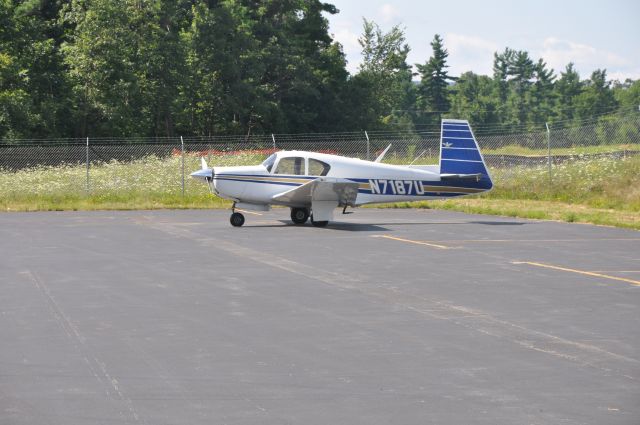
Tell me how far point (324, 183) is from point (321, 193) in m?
0.45

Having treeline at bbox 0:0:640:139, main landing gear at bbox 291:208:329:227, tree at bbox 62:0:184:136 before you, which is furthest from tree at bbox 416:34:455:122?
main landing gear at bbox 291:208:329:227

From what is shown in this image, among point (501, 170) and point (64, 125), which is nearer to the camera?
point (501, 170)

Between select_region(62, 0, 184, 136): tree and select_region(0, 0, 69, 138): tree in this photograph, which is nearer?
select_region(0, 0, 69, 138): tree

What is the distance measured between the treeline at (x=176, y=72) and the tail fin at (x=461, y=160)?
25.7 metres

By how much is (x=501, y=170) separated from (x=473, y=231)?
12.4m

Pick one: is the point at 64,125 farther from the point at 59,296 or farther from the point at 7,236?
the point at 59,296

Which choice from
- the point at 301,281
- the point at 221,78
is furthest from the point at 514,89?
the point at 301,281

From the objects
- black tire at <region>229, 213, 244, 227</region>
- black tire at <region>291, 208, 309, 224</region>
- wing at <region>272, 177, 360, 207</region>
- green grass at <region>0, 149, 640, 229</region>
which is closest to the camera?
wing at <region>272, 177, 360, 207</region>

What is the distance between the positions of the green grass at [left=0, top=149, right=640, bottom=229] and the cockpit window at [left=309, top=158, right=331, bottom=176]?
5.86 m

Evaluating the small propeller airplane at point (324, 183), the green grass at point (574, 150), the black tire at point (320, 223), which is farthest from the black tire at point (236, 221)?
the green grass at point (574, 150)

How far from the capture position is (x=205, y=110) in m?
61.6

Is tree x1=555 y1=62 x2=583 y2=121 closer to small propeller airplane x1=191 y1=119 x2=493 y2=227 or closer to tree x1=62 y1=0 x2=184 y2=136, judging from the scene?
tree x1=62 y1=0 x2=184 y2=136

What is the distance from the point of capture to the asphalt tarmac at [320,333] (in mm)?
7195

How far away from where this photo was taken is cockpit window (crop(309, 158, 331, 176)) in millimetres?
24203
